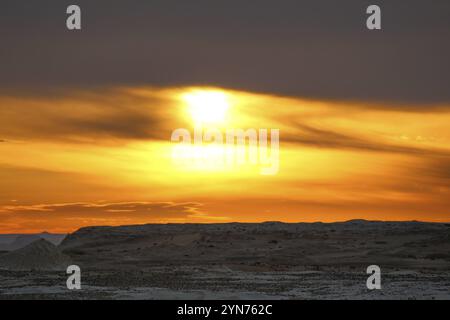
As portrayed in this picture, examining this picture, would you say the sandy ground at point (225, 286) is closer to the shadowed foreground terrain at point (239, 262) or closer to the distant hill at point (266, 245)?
the shadowed foreground terrain at point (239, 262)

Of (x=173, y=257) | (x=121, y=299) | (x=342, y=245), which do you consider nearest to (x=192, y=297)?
(x=121, y=299)

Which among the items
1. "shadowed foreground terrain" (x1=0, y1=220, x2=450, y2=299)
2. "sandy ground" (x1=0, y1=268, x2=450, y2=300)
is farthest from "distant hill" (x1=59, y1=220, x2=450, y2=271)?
"sandy ground" (x1=0, y1=268, x2=450, y2=300)

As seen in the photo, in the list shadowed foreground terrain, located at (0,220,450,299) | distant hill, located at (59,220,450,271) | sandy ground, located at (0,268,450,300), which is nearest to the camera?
sandy ground, located at (0,268,450,300)

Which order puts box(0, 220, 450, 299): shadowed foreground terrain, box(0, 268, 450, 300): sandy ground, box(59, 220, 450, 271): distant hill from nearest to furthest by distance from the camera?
box(0, 268, 450, 300): sandy ground < box(0, 220, 450, 299): shadowed foreground terrain < box(59, 220, 450, 271): distant hill

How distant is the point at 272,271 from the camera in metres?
51.8

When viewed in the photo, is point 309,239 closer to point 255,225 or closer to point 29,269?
point 255,225

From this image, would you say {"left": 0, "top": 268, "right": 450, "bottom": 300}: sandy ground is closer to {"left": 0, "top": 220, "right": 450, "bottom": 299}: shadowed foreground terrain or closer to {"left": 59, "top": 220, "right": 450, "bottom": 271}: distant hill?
{"left": 0, "top": 220, "right": 450, "bottom": 299}: shadowed foreground terrain

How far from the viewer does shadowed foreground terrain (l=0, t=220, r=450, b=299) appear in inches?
1423

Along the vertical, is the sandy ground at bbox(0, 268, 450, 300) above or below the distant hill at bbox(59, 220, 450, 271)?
below

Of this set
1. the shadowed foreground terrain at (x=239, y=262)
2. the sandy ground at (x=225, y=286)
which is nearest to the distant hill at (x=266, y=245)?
the shadowed foreground terrain at (x=239, y=262)

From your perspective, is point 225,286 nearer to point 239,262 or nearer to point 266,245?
point 239,262

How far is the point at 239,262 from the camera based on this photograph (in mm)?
68000

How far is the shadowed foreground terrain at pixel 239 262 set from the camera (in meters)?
36.2
